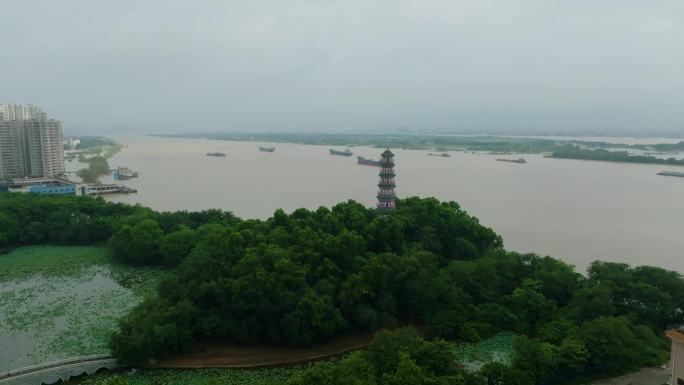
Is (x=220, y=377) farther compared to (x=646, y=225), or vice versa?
(x=646, y=225)

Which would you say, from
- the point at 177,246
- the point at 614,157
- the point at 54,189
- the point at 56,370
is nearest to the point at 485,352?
the point at 56,370

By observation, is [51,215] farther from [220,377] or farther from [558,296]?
[558,296]

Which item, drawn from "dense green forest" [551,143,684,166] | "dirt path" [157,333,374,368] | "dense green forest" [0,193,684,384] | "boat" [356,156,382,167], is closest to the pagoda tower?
"dense green forest" [0,193,684,384]

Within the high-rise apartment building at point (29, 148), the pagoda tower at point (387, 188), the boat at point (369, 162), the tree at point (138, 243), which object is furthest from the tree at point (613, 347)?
the boat at point (369, 162)

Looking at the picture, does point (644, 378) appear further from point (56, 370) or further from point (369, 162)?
point (369, 162)

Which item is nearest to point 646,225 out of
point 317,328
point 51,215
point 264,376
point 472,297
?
point 472,297

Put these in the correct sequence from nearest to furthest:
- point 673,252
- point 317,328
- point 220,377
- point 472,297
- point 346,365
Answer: point 346,365 < point 220,377 < point 317,328 < point 472,297 < point 673,252
